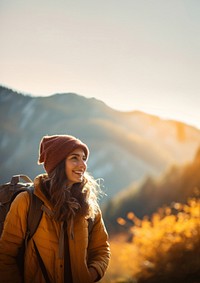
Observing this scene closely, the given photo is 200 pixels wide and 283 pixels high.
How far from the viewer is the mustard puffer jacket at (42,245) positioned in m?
1.88

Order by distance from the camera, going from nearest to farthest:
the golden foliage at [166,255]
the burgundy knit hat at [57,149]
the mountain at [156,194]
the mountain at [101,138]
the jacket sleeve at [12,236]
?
the jacket sleeve at [12,236] < the burgundy knit hat at [57,149] < the golden foliage at [166,255] < the mountain at [156,194] < the mountain at [101,138]

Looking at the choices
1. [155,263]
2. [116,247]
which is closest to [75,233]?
[155,263]

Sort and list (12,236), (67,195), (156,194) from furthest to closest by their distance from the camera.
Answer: (156,194), (67,195), (12,236)

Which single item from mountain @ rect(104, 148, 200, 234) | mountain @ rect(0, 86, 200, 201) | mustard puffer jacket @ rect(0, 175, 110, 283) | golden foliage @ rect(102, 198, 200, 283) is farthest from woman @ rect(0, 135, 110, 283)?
mountain @ rect(0, 86, 200, 201)

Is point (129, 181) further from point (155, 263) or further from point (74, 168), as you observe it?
point (74, 168)

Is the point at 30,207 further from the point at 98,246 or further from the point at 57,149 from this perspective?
the point at 98,246

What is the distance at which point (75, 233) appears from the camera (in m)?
1.97

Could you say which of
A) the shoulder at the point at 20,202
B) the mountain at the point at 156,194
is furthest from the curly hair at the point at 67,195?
the mountain at the point at 156,194

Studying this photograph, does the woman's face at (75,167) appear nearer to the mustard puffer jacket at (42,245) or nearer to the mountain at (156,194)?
the mustard puffer jacket at (42,245)

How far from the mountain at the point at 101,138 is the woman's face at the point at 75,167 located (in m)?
15.8

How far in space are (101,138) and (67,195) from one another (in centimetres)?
2595

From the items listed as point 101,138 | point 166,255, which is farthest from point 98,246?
point 101,138

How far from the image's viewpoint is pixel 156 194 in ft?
32.6

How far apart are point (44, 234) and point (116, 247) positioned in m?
5.82
